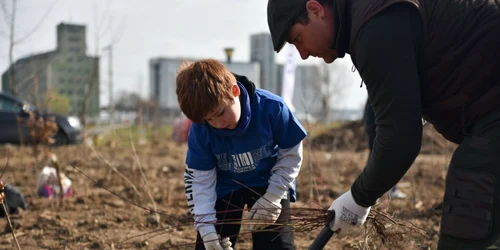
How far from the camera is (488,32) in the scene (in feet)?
5.93

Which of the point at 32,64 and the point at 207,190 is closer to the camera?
the point at 207,190

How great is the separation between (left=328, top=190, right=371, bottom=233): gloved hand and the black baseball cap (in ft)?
2.09

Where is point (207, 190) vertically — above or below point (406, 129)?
below

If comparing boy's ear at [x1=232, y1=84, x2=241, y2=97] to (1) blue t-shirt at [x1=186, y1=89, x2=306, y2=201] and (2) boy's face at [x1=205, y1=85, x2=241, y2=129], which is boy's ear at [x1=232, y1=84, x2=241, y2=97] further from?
(1) blue t-shirt at [x1=186, y1=89, x2=306, y2=201]

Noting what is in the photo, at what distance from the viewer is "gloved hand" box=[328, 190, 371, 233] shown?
214cm

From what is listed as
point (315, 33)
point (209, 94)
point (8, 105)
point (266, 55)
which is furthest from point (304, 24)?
point (266, 55)

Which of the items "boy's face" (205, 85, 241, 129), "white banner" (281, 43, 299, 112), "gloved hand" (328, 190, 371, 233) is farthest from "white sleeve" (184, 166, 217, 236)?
"white banner" (281, 43, 299, 112)

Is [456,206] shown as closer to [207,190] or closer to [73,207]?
[207,190]

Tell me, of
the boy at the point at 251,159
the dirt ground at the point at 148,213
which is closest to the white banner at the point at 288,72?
the dirt ground at the point at 148,213

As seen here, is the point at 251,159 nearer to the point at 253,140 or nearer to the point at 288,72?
the point at 253,140

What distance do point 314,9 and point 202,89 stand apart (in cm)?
75

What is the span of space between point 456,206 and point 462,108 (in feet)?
1.08

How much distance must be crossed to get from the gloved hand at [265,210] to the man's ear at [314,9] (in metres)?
1.12

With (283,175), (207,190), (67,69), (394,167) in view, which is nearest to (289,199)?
(283,175)
